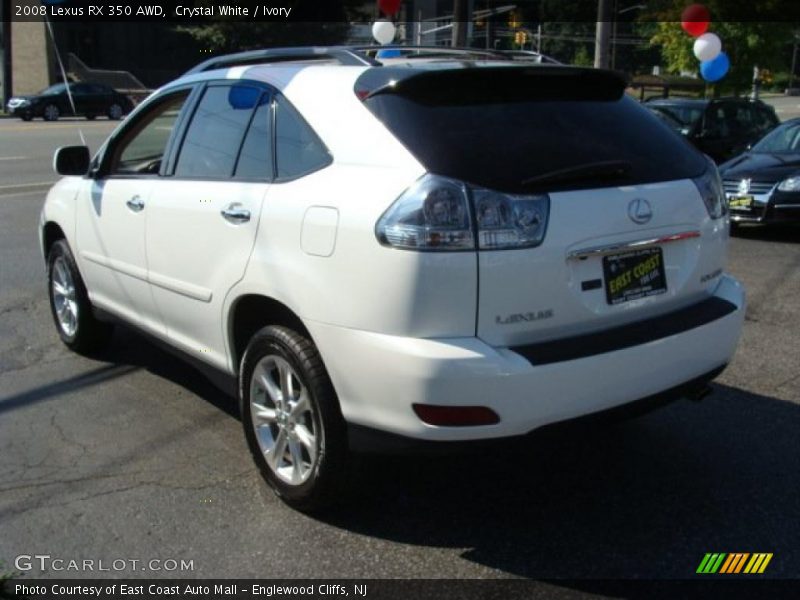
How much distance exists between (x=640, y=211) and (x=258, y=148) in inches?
62.6

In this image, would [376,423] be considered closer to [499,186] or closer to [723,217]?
[499,186]

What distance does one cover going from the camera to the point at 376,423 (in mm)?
3023

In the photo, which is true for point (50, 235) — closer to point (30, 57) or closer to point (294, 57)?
point (294, 57)

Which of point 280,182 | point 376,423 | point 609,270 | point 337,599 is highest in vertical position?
point 280,182

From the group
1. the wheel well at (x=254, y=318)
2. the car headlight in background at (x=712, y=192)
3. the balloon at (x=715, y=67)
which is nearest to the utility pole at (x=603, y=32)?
the balloon at (x=715, y=67)

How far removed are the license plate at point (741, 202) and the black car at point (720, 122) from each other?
4.80m

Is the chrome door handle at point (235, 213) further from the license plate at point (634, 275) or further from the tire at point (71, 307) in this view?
the tire at point (71, 307)

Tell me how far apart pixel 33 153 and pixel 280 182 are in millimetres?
17362

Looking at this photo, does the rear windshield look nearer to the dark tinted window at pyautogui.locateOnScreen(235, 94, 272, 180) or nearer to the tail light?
the tail light

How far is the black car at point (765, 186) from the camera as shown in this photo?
9.41 meters

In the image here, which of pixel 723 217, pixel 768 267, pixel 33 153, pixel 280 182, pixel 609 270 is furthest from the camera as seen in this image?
pixel 33 153

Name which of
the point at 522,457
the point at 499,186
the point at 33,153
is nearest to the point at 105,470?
the point at 522,457

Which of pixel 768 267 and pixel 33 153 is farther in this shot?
pixel 33 153

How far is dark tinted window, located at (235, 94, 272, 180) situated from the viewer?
141 inches
